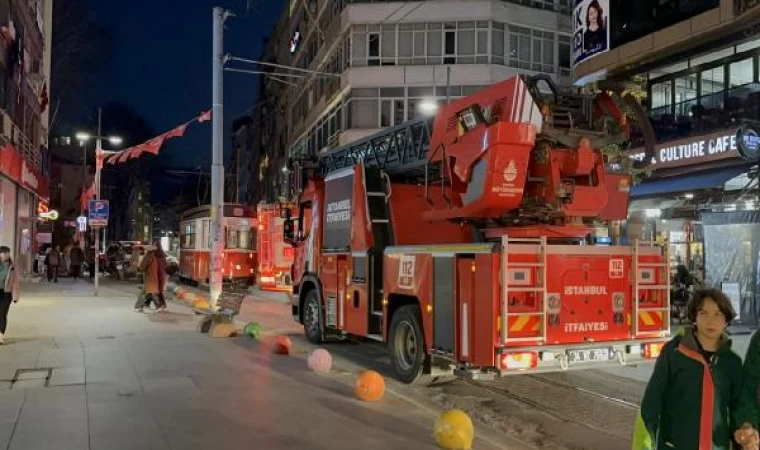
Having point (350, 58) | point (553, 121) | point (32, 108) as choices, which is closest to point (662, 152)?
point (553, 121)

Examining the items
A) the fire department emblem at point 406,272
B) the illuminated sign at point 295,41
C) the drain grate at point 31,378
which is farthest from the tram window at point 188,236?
the illuminated sign at point 295,41

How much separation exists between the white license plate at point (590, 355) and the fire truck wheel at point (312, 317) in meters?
5.42

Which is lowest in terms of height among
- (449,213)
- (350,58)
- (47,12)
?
(449,213)

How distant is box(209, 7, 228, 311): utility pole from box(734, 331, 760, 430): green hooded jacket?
1581 cm

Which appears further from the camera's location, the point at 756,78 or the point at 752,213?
the point at 756,78

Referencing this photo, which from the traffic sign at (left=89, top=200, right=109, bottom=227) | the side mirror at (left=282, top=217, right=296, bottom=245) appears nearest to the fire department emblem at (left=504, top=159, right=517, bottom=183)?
the side mirror at (left=282, top=217, right=296, bottom=245)

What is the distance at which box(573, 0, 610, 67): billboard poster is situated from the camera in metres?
25.0

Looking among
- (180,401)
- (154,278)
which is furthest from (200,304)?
(180,401)

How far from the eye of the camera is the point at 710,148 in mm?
17781

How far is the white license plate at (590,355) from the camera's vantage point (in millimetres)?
7719

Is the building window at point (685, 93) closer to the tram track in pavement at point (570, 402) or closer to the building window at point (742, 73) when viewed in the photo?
the building window at point (742, 73)

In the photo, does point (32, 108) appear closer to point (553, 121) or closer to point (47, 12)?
point (47, 12)

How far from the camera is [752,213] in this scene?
51.9ft

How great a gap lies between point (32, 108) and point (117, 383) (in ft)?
100
